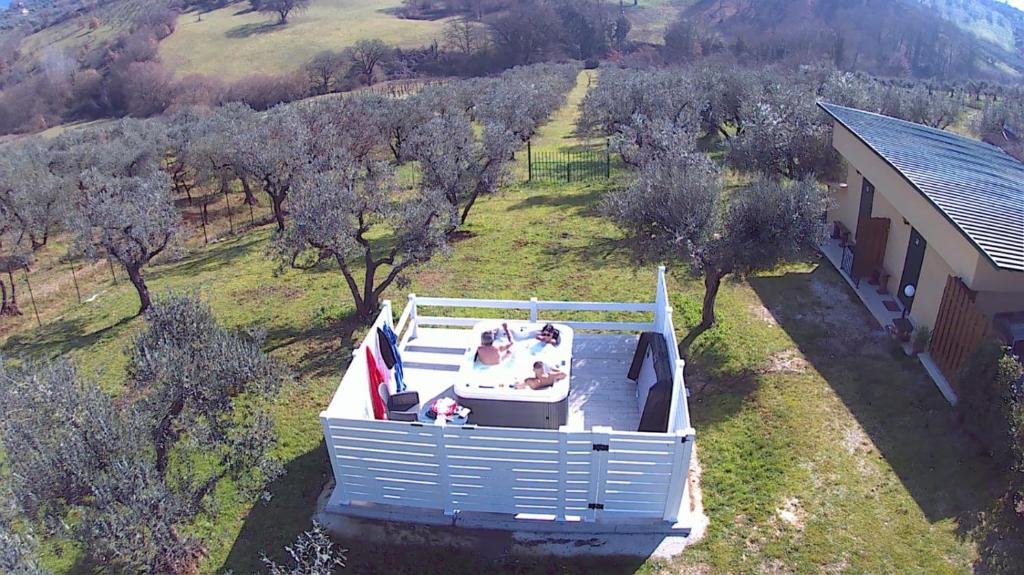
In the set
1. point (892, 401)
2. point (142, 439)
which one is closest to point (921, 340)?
point (892, 401)

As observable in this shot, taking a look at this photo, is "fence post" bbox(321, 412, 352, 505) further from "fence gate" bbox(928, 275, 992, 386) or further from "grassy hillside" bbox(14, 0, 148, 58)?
"grassy hillside" bbox(14, 0, 148, 58)

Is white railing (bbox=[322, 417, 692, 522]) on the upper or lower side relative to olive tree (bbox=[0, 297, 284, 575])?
lower

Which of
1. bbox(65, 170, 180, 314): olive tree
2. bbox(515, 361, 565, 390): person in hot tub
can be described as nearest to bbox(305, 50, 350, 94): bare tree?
bbox(65, 170, 180, 314): olive tree

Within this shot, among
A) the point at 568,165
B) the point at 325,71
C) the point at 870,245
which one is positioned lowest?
the point at 568,165

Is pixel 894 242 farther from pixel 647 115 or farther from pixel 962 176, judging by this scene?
Answer: pixel 647 115

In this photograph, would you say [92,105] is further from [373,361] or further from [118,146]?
[373,361]

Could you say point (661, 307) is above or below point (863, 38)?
above

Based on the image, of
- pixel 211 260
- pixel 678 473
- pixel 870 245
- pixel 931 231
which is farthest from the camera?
pixel 211 260

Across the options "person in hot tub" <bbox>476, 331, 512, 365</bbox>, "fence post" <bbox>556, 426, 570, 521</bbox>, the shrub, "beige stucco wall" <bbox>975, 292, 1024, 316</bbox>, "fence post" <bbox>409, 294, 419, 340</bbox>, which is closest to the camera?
"fence post" <bbox>556, 426, 570, 521</bbox>
